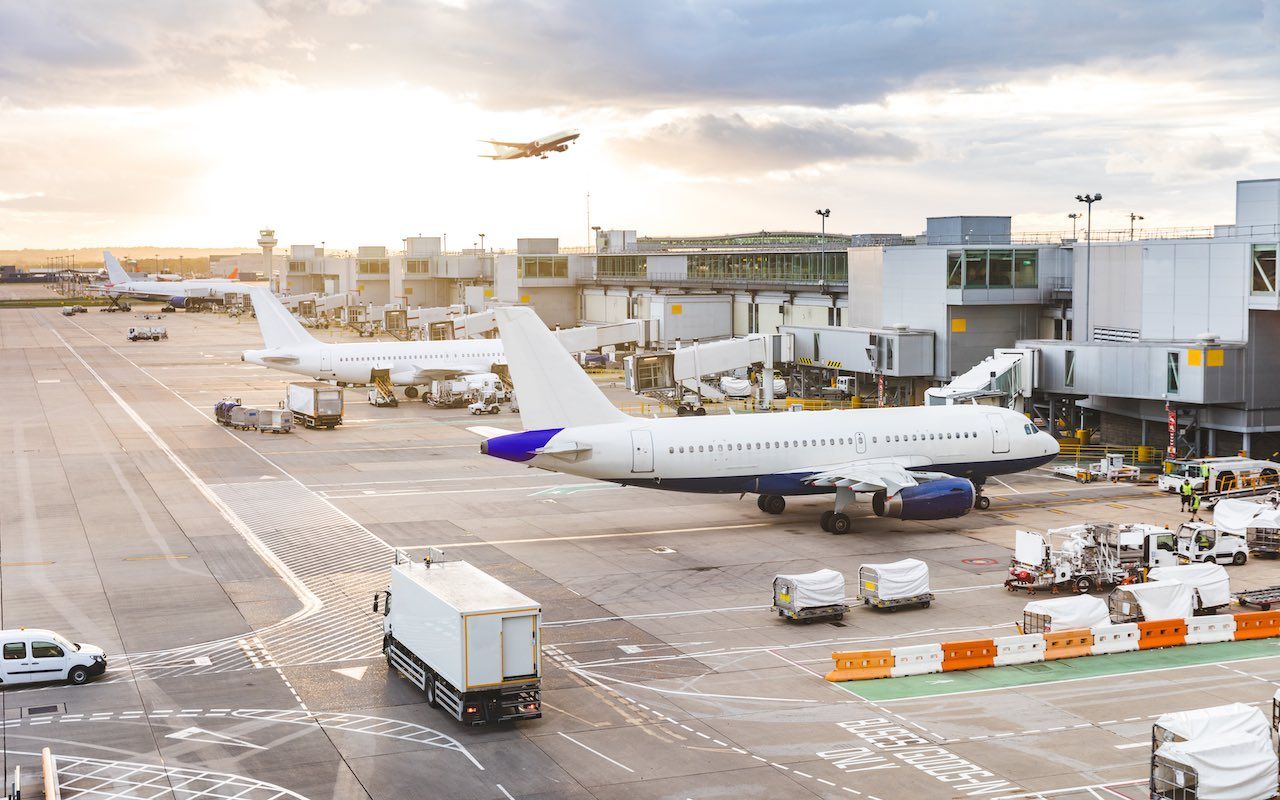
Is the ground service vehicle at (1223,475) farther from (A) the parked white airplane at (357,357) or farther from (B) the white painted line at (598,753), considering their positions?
(A) the parked white airplane at (357,357)

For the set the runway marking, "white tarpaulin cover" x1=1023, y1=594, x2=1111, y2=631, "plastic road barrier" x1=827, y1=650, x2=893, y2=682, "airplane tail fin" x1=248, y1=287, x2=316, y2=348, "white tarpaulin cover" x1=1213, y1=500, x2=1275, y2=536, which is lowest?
"plastic road barrier" x1=827, y1=650, x2=893, y2=682

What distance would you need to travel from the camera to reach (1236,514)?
4925cm

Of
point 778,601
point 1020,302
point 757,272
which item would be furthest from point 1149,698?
point 757,272

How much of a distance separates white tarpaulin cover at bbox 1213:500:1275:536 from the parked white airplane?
6452 cm

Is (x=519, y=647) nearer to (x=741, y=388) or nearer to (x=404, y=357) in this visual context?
(x=741, y=388)

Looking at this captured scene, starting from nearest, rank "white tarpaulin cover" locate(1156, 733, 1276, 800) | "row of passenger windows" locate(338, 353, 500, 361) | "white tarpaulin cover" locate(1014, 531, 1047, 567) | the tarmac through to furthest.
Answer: "white tarpaulin cover" locate(1156, 733, 1276, 800) → the tarmac → "white tarpaulin cover" locate(1014, 531, 1047, 567) → "row of passenger windows" locate(338, 353, 500, 361)

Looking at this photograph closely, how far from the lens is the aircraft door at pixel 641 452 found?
50.5 m

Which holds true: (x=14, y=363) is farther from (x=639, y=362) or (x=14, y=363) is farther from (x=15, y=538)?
(x=15, y=538)

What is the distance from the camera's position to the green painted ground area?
3328 centimetres

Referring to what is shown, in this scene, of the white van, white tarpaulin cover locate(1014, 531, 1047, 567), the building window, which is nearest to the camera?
the white van

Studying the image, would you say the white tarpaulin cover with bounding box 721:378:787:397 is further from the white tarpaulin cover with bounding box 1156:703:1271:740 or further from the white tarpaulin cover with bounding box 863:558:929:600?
the white tarpaulin cover with bounding box 1156:703:1271:740

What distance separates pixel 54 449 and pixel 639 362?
121ft

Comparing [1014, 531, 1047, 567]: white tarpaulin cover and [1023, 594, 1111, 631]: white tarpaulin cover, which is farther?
[1014, 531, 1047, 567]: white tarpaulin cover

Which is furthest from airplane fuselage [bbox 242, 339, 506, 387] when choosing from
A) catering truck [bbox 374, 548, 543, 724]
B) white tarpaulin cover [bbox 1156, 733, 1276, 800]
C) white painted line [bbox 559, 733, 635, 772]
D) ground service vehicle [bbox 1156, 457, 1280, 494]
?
white tarpaulin cover [bbox 1156, 733, 1276, 800]
